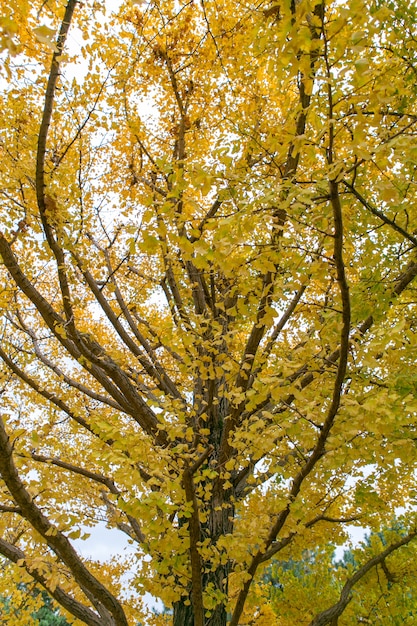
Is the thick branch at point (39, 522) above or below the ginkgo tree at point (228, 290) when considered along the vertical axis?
below

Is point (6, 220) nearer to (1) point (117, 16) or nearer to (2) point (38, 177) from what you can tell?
(2) point (38, 177)

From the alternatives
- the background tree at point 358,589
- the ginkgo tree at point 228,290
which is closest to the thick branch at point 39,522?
the ginkgo tree at point 228,290

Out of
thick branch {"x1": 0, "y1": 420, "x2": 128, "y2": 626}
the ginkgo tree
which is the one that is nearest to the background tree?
the ginkgo tree

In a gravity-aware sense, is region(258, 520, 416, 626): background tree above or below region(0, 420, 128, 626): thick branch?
above

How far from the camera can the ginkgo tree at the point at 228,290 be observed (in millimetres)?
2033

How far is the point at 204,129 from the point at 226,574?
5.12m

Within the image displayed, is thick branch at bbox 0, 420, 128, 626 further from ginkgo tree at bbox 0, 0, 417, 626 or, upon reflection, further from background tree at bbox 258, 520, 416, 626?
background tree at bbox 258, 520, 416, 626

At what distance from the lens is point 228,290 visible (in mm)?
4699

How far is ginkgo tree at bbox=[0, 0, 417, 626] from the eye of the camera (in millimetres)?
2033

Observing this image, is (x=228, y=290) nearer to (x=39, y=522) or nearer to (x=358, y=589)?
(x=39, y=522)

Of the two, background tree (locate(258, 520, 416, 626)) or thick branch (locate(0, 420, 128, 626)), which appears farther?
background tree (locate(258, 520, 416, 626))

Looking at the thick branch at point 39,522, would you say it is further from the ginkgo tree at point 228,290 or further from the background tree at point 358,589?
the background tree at point 358,589

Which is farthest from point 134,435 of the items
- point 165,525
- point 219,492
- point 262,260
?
point 219,492

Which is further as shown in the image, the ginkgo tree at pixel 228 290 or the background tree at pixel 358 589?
the background tree at pixel 358 589
